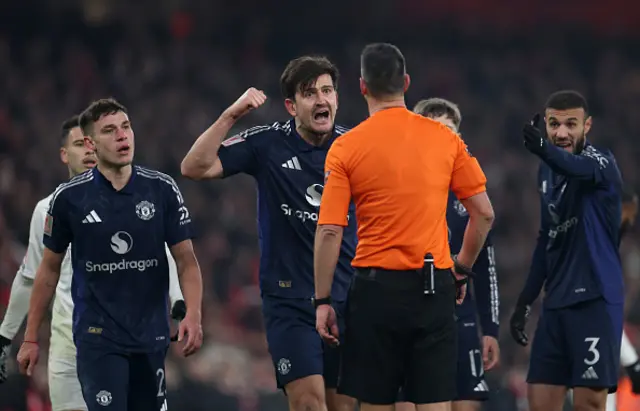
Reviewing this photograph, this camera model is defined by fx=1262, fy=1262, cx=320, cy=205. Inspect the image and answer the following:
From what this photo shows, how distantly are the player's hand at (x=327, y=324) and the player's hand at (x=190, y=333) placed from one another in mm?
1167

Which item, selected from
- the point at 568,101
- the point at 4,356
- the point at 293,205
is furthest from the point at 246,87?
the point at 293,205

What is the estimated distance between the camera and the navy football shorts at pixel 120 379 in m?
7.45

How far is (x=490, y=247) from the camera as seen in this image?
9016 mm

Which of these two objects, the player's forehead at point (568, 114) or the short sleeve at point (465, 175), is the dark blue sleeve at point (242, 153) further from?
the player's forehead at point (568, 114)

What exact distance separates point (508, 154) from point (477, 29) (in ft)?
14.0

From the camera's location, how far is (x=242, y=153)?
7.80 metres

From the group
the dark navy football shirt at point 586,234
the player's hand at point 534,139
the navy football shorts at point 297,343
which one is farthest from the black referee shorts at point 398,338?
the dark navy football shirt at point 586,234

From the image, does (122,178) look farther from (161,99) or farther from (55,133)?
(161,99)

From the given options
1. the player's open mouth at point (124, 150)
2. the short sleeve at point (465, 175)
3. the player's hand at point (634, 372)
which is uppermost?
the player's open mouth at point (124, 150)

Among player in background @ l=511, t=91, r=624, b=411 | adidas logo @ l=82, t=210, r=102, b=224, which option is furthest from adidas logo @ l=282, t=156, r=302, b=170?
player in background @ l=511, t=91, r=624, b=411

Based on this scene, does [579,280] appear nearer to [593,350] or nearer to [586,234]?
[586,234]

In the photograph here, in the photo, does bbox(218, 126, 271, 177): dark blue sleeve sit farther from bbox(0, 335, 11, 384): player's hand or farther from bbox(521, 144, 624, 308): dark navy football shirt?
bbox(0, 335, 11, 384): player's hand

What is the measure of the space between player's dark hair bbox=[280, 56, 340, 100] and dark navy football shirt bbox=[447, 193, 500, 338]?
1.64 meters

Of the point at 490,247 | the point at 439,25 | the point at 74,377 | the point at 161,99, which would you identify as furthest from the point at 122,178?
the point at 439,25
